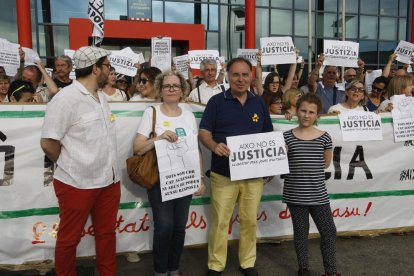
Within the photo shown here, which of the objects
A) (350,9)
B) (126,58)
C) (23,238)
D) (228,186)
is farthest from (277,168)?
(350,9)

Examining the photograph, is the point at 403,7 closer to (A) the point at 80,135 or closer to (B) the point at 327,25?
(B) the point at 327,25

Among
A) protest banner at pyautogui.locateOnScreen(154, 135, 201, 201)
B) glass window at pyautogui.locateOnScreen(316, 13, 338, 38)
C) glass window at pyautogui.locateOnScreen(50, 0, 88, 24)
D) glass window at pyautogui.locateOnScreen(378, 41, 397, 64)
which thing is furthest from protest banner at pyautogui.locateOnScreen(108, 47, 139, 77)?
glass window at pyautogui.locateOnScreen(378, 41, 397, 64)

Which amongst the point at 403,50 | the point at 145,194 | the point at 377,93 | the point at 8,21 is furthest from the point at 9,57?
the point at 8,21

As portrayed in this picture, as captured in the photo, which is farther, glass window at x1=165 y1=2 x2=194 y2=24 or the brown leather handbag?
glass window at x1=165 y1=2 x2=194 y2=24

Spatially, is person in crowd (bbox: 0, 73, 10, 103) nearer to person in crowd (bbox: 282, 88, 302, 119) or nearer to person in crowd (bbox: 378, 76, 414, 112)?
person in crowd (bbox: 282, 88, 302, 119)

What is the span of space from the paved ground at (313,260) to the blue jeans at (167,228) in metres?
0.44

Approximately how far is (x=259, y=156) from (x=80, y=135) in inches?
59.0

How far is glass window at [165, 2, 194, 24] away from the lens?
1523 centimetres

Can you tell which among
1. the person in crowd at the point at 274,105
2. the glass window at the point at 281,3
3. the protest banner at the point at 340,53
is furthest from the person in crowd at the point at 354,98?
the glass window at the point at 281,3

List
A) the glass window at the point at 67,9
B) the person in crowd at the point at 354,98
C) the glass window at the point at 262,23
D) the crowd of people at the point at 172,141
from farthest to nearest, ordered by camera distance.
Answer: the glass window at the point at 262,23, the glass window at the point at 67,9, the person in crowd at the point at 354,98, the crowd of people at the point at 172,141

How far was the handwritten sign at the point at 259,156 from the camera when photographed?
335 centimetres

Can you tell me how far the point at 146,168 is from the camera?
3213 mm

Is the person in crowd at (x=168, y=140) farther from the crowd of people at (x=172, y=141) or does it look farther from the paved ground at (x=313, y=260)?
the paved ground at (x=313, y=260)

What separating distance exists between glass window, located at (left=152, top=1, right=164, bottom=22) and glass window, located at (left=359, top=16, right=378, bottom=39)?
9.15 m
